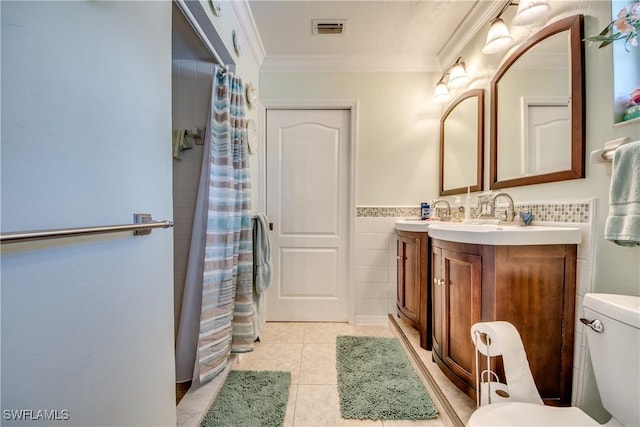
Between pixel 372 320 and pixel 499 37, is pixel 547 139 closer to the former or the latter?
pixel 499 37

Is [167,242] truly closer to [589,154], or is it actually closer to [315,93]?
[589,154]

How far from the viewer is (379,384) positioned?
60.1 inches

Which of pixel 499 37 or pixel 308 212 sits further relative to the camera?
pixel 308 212

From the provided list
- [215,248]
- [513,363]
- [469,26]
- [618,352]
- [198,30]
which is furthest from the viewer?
[469,26]

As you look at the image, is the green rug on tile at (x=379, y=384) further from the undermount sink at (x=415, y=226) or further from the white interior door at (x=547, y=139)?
the white interior door at (x=547, y=139)

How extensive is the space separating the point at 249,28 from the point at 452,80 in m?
1.60

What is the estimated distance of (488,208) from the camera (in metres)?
1.62

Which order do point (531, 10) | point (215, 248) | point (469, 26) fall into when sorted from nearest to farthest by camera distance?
point (531, 10) < point (215, 248) < point (469, 26)

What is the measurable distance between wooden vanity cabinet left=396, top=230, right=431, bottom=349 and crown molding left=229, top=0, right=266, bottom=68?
1.94 metres

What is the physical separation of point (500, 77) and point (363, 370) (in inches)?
81.1

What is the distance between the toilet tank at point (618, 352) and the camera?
0.77 metres

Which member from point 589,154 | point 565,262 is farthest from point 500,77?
point 565,262

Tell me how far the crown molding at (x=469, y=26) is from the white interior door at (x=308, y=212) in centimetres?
98

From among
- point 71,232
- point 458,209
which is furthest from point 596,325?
point 71,232
